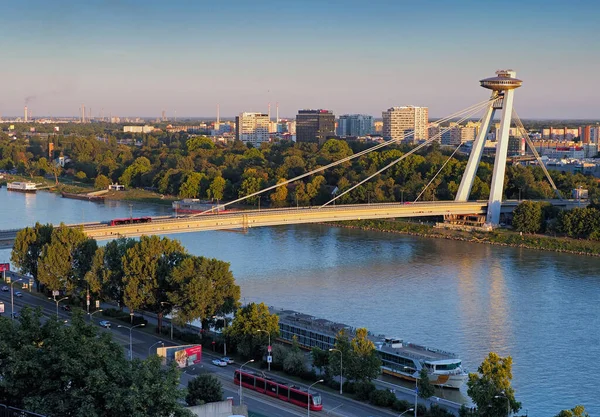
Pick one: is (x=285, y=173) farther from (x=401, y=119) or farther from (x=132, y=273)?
(x=401, y=119)

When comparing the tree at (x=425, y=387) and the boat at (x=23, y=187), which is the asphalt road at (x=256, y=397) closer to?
the tree at (x=425, y=387)

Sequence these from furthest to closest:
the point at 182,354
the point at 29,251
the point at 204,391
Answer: the point at 29,251 < the point at 182,354 < the point at 204,391

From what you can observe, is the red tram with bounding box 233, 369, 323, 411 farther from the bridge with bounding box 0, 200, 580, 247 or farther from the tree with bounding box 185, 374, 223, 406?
the bridge with bounding box 0, 200, 580, 247

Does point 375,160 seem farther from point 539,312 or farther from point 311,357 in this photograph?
point 311,357

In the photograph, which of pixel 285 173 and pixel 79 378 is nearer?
pixel 79 378

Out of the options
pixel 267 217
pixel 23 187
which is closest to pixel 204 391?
pixel 267 217

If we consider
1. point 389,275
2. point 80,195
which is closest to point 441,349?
point 389,275

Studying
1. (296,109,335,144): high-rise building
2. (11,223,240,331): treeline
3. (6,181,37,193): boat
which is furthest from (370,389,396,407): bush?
(296,109,335,144): high-rise building

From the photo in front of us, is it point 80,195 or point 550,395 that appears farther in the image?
point 80,195
